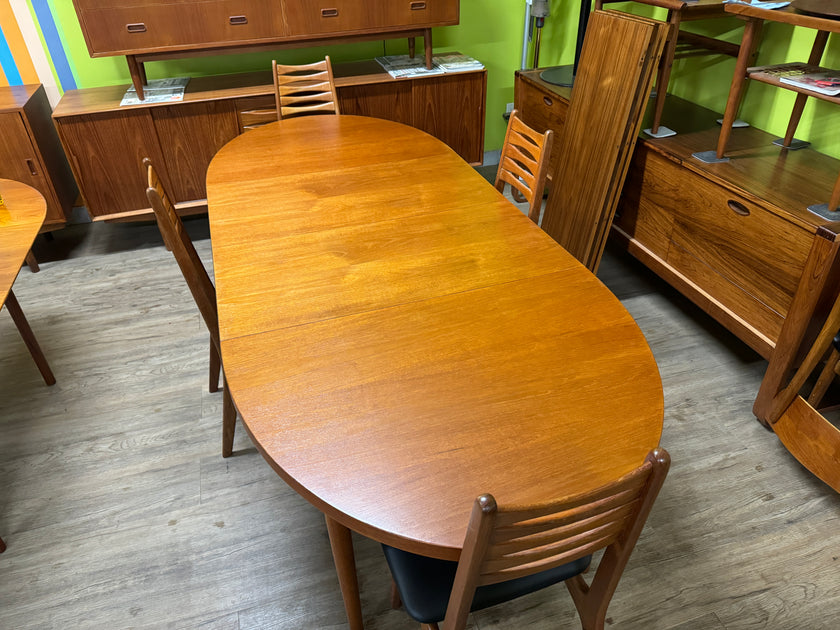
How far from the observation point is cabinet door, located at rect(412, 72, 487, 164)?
328cm

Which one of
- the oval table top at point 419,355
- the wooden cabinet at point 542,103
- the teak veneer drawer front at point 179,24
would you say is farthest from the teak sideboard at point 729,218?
the teak veneer drawer front at point 179,24

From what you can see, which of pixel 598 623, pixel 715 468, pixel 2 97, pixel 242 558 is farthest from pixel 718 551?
pixel 2 97

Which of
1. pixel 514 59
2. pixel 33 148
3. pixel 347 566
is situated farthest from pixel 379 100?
pixel 347 566

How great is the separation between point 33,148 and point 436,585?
2.97 metres

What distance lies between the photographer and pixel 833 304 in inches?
70.7

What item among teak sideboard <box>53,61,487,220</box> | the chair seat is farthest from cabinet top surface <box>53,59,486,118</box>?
the chair seat

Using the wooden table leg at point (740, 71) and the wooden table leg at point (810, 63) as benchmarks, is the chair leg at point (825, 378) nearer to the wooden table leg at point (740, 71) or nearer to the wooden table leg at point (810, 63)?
the wooden table leg at point (740, 71)

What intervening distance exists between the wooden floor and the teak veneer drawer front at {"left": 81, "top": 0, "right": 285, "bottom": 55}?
1.43m

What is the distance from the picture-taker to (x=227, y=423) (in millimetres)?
1907

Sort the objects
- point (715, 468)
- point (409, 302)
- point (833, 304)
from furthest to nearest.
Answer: point (715, 468)
point (833, 304)
point (409, 302)

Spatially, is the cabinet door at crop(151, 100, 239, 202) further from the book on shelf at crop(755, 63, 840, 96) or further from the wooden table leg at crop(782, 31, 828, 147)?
the wooden table leg at crop(782, 31, 828, 147)

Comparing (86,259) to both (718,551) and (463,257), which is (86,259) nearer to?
(463,257)

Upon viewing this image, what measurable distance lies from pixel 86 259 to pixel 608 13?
113 inches

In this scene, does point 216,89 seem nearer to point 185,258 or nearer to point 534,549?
point 185,258
